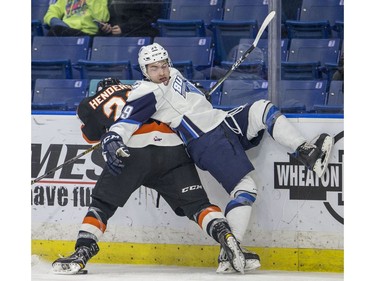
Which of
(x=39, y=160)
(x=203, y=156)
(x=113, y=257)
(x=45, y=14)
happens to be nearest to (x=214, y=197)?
(x=203, y=156)

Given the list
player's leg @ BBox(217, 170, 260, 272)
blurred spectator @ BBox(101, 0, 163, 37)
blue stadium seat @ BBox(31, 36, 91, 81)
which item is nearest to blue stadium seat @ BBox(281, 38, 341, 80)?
player's leg @ BBox(217, 170, 260, 272)

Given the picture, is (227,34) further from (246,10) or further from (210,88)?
(210,88)

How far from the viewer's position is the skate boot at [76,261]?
4.40 meters

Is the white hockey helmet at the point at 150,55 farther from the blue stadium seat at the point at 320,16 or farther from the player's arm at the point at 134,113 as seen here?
the blue stadium seat at the point at 320,16

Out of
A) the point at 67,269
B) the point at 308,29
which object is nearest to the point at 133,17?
the point at 308,29

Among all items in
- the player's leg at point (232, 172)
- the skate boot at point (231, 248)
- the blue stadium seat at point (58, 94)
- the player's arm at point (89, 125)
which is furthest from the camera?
the blue stadium seat at point (58, 94)

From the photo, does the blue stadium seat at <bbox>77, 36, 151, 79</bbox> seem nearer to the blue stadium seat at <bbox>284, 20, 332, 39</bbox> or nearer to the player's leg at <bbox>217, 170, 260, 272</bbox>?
the blue stadium seat at <bbox>284, 20, 332, 39</bbox>

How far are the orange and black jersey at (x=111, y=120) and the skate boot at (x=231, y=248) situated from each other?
470 mm

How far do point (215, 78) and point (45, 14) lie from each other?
90 cm

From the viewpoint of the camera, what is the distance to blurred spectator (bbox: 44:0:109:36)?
4.84 meters

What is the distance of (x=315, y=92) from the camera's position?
177 inches

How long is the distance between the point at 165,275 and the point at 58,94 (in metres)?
1.02

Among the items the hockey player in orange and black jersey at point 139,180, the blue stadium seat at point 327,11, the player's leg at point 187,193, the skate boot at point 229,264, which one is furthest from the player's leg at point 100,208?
the blue stadium seat at point 327,11

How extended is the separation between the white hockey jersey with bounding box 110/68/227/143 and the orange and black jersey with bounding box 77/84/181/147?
0.15ft
